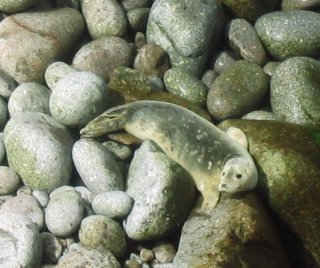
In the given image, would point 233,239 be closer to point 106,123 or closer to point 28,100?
point 106,123

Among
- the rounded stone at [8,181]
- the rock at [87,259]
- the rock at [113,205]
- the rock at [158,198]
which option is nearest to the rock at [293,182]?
the rock at [158,198]

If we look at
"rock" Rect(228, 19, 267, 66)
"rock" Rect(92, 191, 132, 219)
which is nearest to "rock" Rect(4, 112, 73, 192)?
"rock" Rect(92, 191, 132, 219)

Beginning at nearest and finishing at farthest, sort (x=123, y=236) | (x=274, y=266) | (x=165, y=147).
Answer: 1. (x=274, y=266)
2. (x=123, y=236)
3. (x=165, y=147)

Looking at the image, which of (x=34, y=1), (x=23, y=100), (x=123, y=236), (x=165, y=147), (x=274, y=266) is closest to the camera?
(x=274, y=266)

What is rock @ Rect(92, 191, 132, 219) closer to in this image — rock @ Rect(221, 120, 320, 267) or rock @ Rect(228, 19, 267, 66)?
rock @ Rect(221, 120, 320, 267)

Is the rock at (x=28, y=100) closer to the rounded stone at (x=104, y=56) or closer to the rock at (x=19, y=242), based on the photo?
the rounded stone at (x=104, y=56)

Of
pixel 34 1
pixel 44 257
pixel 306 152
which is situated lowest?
pixel 44 257

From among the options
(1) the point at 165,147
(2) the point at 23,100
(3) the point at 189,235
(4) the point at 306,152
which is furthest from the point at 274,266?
(2) the point at 23,100

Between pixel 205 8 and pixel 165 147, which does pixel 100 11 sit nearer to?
pixel 205 8
